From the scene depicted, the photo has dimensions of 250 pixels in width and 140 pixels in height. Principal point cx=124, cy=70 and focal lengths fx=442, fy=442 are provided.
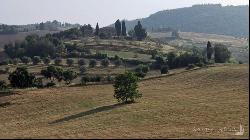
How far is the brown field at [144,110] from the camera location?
5406cm

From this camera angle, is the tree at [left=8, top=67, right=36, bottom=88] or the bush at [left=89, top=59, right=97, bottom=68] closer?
the tree at [left=8, top=67, right=36, bottom=88]

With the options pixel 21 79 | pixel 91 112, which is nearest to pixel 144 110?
pixel 91 112

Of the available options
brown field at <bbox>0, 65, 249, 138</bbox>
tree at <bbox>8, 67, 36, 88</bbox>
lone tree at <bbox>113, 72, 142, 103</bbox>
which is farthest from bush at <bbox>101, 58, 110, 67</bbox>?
lone tree at <bbox>113, 72, 142, 103</bbox>

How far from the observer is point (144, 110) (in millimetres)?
72875

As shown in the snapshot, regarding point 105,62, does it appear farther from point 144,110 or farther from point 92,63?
point 144,110

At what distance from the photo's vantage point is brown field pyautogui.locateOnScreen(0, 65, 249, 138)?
5406cm

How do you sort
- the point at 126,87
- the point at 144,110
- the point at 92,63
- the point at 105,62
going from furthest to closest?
the point at 92,63 < the point at 105,62 < the point at 126,87 < the point at 144,110

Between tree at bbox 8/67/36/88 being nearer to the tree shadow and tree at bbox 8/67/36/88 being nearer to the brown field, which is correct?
the brown field

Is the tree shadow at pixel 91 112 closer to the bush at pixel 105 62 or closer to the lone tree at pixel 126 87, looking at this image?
the lone tree at pixel 126 87

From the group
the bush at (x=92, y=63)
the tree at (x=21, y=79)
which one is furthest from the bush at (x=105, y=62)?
the tree at (x=21, y=79)

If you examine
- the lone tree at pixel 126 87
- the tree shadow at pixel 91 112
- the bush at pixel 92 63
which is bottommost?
the bush at pixel 92 63

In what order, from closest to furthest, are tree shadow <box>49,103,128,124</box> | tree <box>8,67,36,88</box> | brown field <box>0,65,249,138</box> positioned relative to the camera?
brown field <box>0,65,249,138</box> < tree shadow <box>49,103,128,124</box> < tree <box>8,67,36,88</box>

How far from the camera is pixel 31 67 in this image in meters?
179

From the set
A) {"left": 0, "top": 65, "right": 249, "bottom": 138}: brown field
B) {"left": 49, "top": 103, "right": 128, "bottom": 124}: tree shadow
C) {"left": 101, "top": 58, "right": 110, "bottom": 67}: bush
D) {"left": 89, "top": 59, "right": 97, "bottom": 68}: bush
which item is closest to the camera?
{"left": 0, "top": 65, "right": 249, "bottom": 138}: brown field
